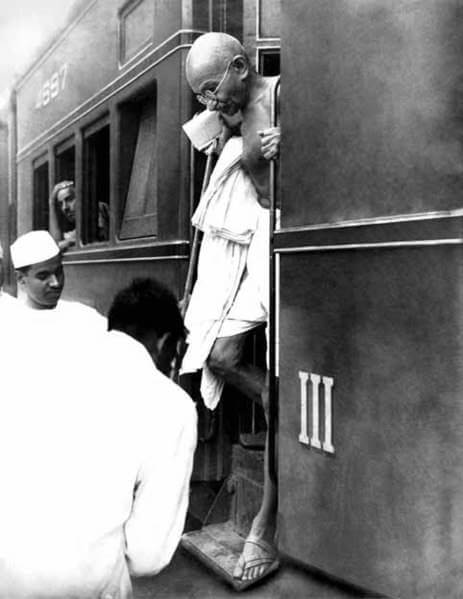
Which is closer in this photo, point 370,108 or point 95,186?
point 370,108

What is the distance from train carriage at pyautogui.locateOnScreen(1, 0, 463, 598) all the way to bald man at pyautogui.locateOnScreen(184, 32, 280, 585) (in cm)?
15

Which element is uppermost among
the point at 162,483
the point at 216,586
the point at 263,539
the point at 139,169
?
the point at 139,169

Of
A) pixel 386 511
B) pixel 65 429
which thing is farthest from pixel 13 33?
pixel 386 511

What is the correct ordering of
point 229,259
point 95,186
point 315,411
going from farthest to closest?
1. point 95,186
2. point 229,259
3. point 315,411

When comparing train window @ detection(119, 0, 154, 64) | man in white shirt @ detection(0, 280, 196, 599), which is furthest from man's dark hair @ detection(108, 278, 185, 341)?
train window @ detection(119, 0, 154, 64)

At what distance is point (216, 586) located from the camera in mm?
2283

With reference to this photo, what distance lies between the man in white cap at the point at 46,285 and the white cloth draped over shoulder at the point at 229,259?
591mm

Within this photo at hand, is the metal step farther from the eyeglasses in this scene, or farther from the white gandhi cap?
the eyeglasses

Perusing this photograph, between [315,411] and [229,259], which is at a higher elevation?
[229,259]

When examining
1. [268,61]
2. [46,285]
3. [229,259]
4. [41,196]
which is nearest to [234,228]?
[229,259]

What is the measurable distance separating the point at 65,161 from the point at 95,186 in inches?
13.8

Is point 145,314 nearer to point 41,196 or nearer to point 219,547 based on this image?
point 219,547

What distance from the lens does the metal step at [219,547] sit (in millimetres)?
2287

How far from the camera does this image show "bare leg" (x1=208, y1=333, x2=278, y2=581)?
2.26m
